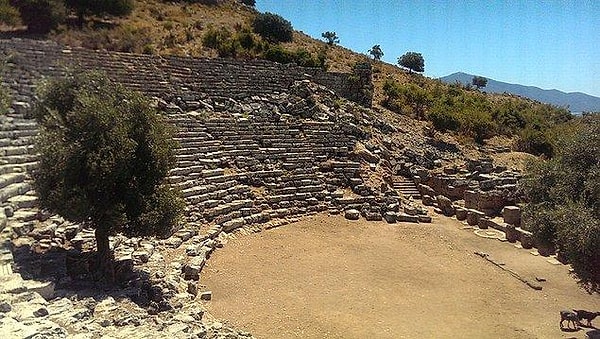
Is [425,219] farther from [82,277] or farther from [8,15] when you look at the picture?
[8,15]

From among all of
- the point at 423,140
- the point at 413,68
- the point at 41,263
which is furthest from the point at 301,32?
the point at 41,263

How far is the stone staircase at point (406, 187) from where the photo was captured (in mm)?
22562

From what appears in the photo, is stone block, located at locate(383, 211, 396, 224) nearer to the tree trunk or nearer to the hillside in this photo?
the hillside

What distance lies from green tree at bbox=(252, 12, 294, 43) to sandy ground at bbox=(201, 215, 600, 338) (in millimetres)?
25208

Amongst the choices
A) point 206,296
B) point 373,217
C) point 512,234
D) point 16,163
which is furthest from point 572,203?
point 16,163

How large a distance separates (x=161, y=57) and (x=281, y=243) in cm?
1303

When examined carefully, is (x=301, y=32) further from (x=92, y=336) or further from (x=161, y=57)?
(x=92, y=336)

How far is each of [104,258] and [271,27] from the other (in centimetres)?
3264

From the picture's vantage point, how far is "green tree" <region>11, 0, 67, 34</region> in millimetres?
27578

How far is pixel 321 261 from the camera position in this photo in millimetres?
14570

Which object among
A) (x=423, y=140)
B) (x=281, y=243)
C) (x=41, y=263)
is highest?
(x=423, y=140)

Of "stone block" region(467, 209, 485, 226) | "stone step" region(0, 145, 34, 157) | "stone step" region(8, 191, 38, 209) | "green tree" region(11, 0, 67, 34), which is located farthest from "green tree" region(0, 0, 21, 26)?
"stone block" region(467, 209, 485, 226)

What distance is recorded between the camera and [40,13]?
2773 cm

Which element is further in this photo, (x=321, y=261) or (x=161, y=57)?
(x=161, y=57)
